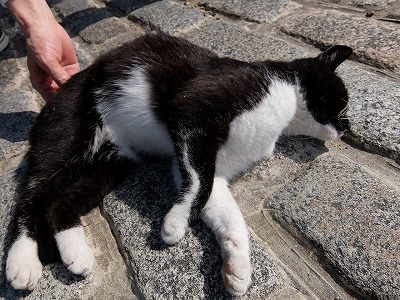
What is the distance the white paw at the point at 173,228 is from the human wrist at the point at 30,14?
3.57 feet

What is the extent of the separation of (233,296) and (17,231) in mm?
735

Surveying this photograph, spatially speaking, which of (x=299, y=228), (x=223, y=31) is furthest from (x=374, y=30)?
(x=299, y=228)

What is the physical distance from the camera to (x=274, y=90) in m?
1.39

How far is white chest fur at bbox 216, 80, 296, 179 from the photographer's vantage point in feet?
4.33

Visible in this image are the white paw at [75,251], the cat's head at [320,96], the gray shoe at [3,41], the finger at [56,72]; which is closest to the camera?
the white paw at [75,251]

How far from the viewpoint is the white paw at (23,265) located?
1089mm

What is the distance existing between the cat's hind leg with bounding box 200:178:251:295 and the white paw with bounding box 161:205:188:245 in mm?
102

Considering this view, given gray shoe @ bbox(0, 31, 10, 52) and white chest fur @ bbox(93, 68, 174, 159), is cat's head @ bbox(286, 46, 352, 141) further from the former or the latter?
gray shoe @ bbox(0, 31, 10, 52)

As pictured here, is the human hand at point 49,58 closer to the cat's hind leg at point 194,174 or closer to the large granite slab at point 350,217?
the cat's hind leg at point 194,174

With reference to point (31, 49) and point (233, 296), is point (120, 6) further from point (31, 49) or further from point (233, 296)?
point (233, 296)

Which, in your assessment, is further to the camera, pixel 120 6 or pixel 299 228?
pixel 120 6

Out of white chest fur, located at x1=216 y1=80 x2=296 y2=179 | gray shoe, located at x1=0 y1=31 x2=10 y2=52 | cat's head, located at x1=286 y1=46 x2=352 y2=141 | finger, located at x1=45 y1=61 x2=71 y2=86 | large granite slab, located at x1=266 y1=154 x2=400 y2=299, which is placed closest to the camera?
large granite slab, located at x1=266 y1=154 x2=400 y2=299

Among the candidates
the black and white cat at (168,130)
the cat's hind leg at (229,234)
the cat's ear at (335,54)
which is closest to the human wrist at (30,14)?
the black and white cat at (168,130)

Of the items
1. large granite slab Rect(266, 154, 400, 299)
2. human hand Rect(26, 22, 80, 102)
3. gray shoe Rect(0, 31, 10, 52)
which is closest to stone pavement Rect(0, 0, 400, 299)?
large granite slab Rect(266, 154, 400, 299)
